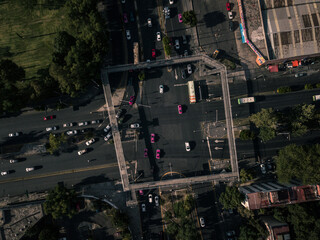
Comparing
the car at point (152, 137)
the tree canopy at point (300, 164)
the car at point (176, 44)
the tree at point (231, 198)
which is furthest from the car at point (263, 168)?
the car at point (176, 44)

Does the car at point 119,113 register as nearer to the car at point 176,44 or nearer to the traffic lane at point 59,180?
the traffic lane at point 59,180

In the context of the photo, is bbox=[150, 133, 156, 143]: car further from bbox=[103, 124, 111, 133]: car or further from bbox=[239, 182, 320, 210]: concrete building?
bbox=[239, 182, 320, 210]: concrete building

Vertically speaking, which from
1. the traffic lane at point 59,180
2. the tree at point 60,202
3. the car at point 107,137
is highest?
the car at point 107,137

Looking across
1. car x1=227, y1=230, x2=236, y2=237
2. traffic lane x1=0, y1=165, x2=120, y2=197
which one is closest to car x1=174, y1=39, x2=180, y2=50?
traffic lane x1=0, y1=165, x2=120, y2=197

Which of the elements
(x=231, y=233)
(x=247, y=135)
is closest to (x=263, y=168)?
(x=247, y=135)

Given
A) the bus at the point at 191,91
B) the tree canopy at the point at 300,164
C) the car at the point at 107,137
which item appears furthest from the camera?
the bus at the point at 191,91

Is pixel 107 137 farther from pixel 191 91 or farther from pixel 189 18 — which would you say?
pixel 189 18

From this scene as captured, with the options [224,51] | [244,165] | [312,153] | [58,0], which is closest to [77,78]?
[58,0]

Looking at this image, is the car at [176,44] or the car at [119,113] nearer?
the car at [176,44]
